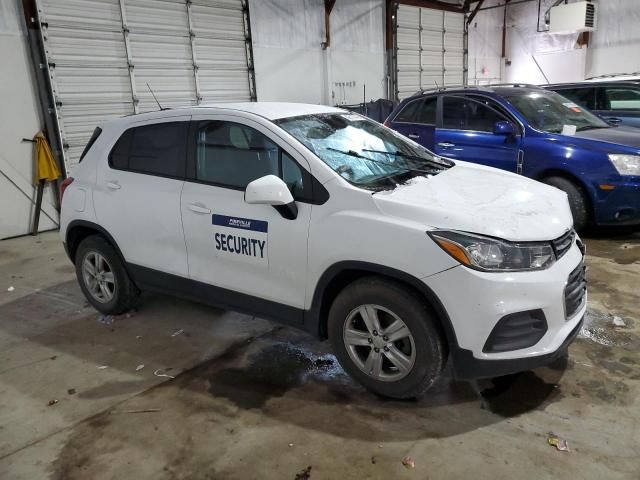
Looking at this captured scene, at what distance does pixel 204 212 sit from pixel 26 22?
224 inches

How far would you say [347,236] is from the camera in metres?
2.68

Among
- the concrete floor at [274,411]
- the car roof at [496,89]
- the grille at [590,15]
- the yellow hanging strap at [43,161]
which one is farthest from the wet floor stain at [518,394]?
the grille at [590,15]

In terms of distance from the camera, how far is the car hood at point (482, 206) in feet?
8.20

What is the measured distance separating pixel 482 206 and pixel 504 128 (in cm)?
343

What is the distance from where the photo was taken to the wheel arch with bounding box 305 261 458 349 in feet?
8.17

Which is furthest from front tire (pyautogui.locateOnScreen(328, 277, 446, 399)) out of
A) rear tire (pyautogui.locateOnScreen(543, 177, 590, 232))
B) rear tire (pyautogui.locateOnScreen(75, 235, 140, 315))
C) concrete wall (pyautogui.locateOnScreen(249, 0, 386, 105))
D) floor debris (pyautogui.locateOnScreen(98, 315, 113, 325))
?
concrete wall (pyautogui.locateOnScreen(249, 0, 386, 105))

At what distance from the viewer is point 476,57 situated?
16.1 m

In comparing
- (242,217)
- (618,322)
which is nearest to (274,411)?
(242,217)

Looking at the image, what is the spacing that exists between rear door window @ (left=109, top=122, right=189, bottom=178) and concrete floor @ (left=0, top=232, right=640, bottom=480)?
126cm

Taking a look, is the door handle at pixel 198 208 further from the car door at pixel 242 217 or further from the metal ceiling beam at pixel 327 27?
the metal ceiling beam at pixel 327 27

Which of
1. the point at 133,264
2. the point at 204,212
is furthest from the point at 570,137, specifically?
the point at 133,264

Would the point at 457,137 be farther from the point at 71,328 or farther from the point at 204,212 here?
the point at 71,328

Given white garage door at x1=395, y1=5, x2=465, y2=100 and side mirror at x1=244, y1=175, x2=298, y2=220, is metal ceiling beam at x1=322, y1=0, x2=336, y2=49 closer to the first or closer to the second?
white garage door at x1=395, y1=5, x2=465, y2=100

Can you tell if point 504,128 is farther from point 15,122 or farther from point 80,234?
point 15,122
